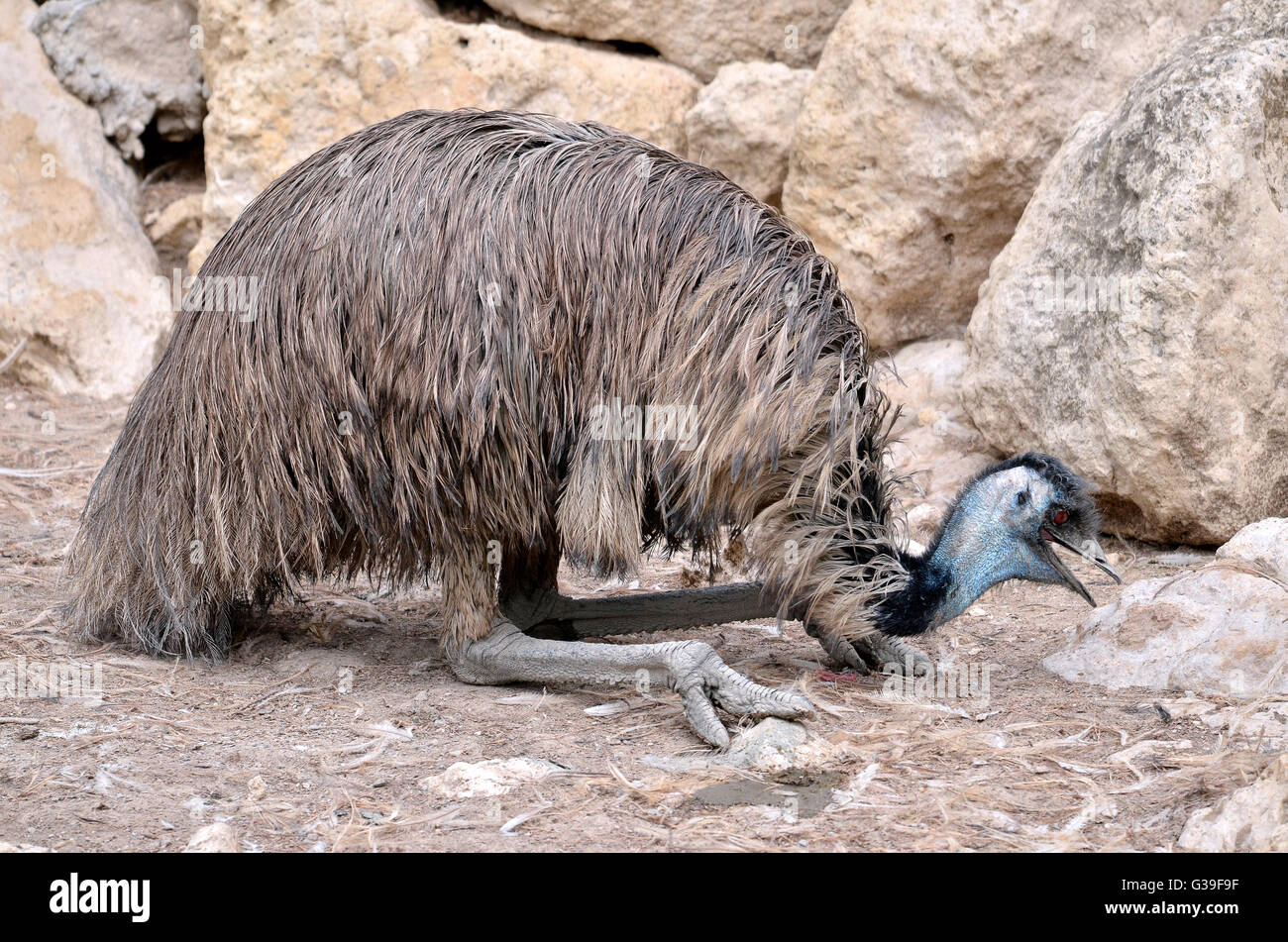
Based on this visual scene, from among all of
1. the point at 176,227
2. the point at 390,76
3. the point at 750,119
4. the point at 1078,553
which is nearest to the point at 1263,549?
the point at 1078,553

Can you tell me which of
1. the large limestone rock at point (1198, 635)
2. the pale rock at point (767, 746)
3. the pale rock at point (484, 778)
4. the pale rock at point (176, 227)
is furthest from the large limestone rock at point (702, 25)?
the pale rock at point (484, 778)

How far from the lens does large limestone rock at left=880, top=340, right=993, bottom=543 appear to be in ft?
19.6

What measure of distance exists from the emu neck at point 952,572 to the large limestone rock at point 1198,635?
45 centimetres

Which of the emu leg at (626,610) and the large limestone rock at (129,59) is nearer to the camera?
the emu leg at (626,610)

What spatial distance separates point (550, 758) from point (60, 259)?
193 inches

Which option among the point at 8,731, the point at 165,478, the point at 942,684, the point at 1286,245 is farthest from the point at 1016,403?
the point at 8,731

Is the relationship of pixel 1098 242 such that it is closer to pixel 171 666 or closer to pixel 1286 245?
pixel 1286 245

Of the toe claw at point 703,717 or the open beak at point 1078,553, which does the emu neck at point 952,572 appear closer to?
the open beak at point 1078,553

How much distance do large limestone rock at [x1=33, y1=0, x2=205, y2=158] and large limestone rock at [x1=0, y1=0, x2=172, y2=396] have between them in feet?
0.64

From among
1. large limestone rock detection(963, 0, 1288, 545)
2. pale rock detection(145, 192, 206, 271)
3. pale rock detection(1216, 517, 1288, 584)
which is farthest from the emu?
pale rock detection(145, 192, 206, 271)

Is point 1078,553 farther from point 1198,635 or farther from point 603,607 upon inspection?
point 603,607

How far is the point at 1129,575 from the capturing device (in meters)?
5.27

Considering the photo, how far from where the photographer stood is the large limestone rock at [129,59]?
25.5 feet

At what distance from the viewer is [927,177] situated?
254 inches
